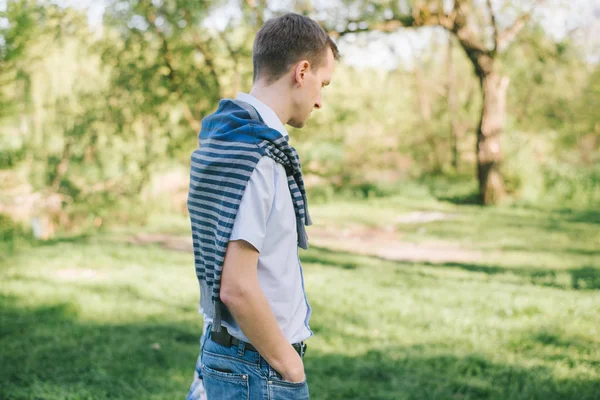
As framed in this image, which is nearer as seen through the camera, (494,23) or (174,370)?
(174,370)

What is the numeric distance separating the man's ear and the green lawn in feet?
8.71

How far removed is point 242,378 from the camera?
167 cm

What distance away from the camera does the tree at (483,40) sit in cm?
1143

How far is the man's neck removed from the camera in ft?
5.63

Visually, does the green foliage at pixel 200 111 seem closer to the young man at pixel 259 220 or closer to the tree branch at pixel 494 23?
the tree branch at pixel 494 23

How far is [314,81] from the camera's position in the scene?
1738mm

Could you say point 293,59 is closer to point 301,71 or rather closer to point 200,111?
point 301,71

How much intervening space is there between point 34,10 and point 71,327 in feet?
18.6

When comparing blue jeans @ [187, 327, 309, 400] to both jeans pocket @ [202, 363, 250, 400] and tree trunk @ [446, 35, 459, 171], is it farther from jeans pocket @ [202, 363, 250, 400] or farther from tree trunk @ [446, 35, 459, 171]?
tree trunk @ [446, 35, 459, 171]

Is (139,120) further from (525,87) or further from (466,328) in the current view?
(525,87)

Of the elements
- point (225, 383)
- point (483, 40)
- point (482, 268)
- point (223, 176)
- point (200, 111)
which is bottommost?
point (482, 268)

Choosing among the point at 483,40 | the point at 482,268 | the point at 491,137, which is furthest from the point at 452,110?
the point at 482,268

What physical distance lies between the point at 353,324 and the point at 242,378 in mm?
3609

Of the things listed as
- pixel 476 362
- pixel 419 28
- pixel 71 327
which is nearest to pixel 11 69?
pixel 71 327
